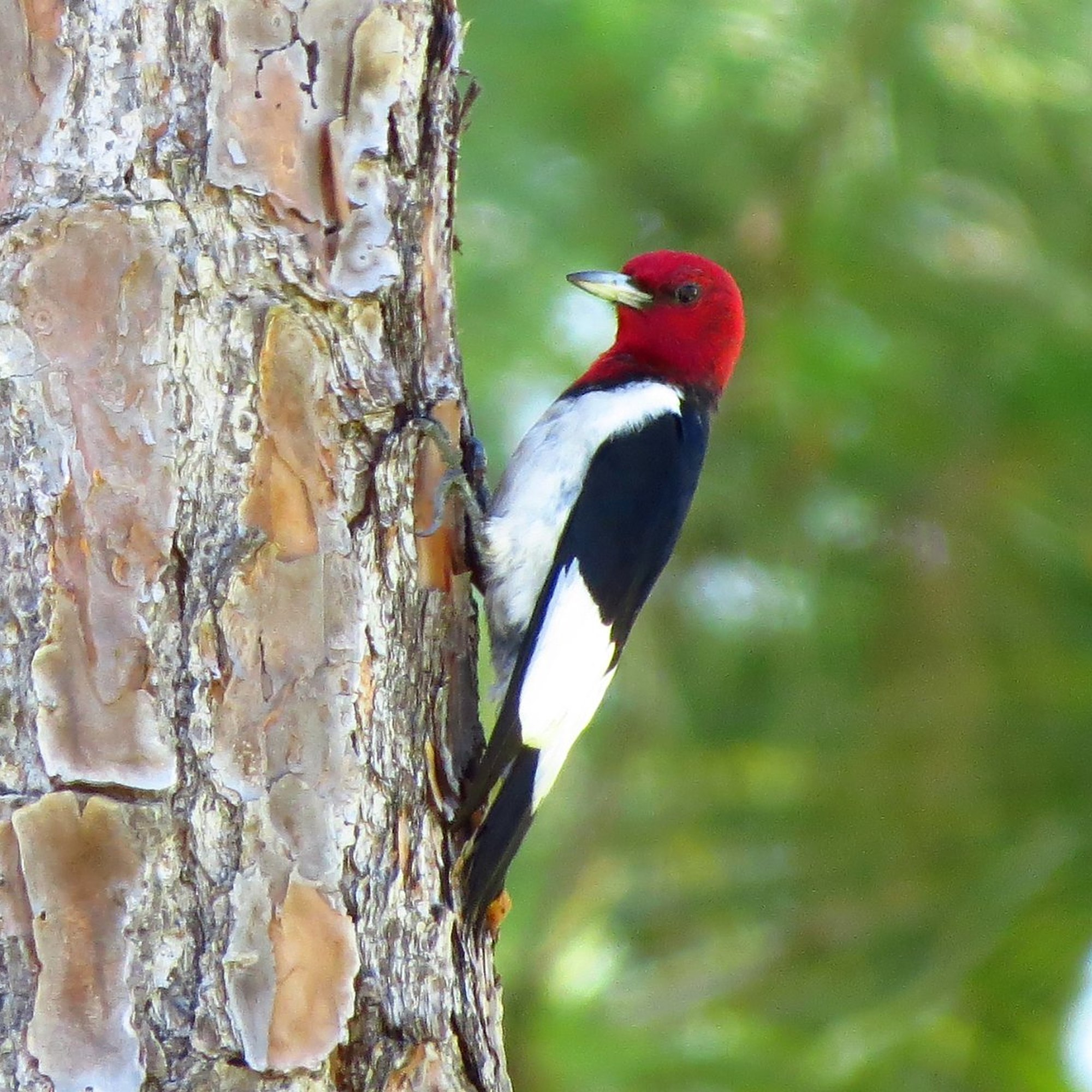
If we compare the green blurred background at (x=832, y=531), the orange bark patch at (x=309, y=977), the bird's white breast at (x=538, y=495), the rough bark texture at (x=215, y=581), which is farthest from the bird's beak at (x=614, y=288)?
the orange bark patch at (x=309, y=977)

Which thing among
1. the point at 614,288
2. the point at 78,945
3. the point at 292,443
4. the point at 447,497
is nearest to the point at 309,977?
the point at 78,945

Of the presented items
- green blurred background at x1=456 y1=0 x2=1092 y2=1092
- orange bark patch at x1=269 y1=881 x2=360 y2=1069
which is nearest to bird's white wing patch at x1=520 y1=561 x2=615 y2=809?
orange bark patch at x1=269 y1=881 x2=360 y2=1069

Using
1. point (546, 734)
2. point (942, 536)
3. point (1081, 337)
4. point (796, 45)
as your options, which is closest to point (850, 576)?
point (942, 536)

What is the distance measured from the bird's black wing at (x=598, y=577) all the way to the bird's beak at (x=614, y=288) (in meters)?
0.26

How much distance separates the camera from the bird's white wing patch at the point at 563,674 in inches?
92.7

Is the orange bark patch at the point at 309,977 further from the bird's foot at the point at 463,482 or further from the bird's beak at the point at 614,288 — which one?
the bird's beak at the point at 614,288

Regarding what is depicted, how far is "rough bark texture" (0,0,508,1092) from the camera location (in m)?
1.69

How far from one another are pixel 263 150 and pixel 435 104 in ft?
1.10

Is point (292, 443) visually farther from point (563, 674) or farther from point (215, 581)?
point (563, 674)

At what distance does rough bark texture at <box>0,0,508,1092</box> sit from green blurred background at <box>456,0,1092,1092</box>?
4.73 feet

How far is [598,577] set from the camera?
2.65 metres

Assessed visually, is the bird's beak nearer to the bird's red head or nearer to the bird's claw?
the bird's red head

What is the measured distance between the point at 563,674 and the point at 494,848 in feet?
1.59

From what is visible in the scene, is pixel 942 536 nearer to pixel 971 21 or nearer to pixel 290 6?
pixel 971 21
